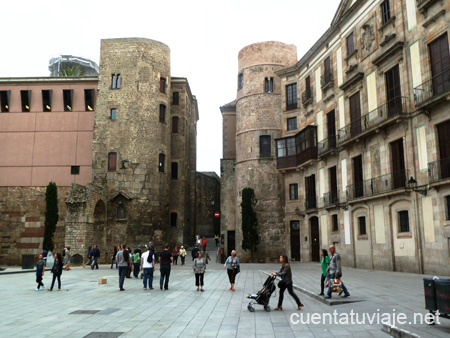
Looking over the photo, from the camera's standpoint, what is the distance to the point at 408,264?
66.8 ft

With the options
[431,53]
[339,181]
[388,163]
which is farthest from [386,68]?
[339,181]

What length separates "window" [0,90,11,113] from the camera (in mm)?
38625

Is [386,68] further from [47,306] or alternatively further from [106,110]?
[106,110]

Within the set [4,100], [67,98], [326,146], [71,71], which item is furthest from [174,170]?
[71,71]

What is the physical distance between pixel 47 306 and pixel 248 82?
28.9 m

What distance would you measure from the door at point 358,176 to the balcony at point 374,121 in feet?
4.42

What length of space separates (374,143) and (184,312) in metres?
16.9

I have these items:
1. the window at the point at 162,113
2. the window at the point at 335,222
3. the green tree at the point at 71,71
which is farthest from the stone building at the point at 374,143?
the green tree at the point at 71,71

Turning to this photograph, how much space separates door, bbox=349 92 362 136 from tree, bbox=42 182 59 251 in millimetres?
24944

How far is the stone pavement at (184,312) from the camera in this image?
8148mm

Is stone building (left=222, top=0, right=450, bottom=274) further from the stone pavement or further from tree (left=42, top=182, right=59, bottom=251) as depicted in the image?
tree (left=42, top=182, right=59, bottom=251)

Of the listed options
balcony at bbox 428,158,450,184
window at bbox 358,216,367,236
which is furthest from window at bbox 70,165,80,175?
balcony at bbox 428,158,450,184

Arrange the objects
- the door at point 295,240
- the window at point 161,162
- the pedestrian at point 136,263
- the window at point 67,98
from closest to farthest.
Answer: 1. the pedestrian at point 136,263
2. the door at point 295,240
3. the window at point 161,162
4. the window at point 67,98

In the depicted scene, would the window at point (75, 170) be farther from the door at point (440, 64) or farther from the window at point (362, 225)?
the door at point (440, 64)
